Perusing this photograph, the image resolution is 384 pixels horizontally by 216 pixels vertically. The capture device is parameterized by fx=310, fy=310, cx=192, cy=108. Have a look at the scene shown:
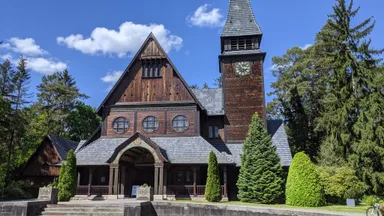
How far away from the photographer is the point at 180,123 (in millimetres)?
22844

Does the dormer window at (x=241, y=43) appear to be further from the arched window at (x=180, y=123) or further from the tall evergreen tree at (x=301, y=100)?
the tall evergreen tree at (x=301, y=100)

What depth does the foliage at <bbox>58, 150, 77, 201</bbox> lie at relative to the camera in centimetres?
1888

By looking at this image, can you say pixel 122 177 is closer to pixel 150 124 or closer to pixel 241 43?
pixel 150 124

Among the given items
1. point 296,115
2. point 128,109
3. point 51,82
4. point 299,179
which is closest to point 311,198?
point 299,179

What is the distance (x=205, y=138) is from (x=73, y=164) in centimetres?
972

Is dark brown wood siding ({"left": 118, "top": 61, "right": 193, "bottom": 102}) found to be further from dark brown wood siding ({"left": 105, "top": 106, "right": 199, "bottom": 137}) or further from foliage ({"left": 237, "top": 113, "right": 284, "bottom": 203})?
foliage ({"left": 237, "top": 113, "right": 284, "bottom": 203})

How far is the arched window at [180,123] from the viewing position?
74.6ft

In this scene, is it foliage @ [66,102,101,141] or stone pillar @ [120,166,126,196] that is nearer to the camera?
stone pillar @ [120,166,126,196]

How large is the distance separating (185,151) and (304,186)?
7.86 meters

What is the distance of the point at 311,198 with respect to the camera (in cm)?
1630

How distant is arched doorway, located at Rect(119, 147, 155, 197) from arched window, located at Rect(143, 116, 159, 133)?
1.97 m

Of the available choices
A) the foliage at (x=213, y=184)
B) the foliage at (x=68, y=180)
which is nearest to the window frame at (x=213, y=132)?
the foliage at (x=213, y=184)

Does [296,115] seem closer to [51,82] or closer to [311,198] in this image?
[311,198]

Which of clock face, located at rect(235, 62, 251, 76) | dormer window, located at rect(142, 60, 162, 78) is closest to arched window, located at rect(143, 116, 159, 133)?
dormer window, located at rect(142, 60, 162, 78)
